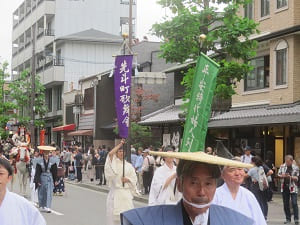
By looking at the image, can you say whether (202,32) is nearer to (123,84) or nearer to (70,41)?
(123,84)

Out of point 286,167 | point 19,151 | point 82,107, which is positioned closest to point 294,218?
point 286,167

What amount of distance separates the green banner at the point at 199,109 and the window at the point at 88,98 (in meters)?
39.5

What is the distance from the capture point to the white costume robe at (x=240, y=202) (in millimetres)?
5520

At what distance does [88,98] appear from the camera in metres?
44.9

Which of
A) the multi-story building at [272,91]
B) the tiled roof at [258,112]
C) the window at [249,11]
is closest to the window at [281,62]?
the multi-story building at [272,91]

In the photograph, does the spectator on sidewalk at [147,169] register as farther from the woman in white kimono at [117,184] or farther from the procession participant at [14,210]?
the procession participant at [14,210]

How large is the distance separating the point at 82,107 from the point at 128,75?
31.6 m

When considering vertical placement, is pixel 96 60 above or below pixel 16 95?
above

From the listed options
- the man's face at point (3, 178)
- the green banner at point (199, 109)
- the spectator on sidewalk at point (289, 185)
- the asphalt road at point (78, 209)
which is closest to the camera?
the green banner at point (199, 109)

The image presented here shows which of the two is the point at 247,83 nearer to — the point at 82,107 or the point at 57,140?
the point at 82,107

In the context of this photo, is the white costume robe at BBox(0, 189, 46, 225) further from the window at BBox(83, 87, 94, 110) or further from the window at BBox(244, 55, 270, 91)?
the window at BBox(83, 87, 94, 110)

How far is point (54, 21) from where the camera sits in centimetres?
5438

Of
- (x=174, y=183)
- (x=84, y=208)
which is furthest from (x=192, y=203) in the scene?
(x=84, y=208)

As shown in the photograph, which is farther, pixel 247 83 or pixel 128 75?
pixel 247 83
